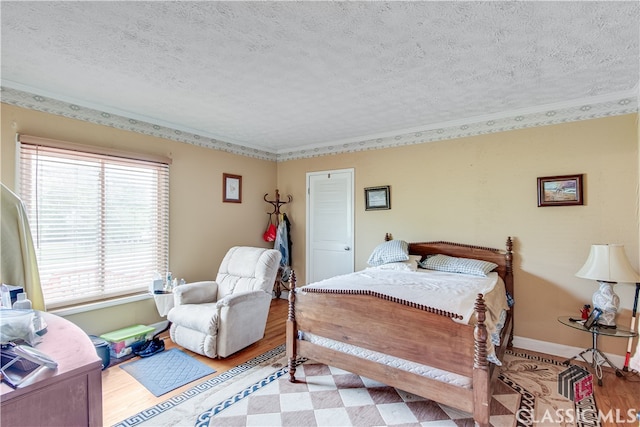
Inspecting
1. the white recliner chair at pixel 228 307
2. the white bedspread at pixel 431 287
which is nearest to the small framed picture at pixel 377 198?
the white bedspread at pixel 431 287

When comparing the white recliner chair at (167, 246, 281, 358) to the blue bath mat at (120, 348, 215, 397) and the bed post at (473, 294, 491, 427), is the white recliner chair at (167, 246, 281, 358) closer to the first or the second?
the blue bath mat at (120, 348, 215, 397)

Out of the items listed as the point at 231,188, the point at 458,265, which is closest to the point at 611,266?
the point at 458,265

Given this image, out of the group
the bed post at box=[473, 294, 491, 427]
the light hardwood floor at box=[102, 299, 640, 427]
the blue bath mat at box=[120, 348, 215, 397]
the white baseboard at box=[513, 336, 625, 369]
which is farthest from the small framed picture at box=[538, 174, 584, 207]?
the blue bath mat at box=[120, 348, 215, 397]

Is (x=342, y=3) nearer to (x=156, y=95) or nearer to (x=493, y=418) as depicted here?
(x=156, y=95)

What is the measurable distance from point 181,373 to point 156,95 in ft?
8.00

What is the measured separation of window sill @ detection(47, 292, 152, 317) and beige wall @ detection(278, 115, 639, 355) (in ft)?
9.94

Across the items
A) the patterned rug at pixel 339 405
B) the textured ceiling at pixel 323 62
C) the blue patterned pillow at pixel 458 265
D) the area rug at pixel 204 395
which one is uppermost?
the textured ceiling at pixel 323 62

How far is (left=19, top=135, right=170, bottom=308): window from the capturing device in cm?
283

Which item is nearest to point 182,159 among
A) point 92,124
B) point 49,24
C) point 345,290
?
point 92,124

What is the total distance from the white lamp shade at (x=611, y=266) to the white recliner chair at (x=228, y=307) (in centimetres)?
289

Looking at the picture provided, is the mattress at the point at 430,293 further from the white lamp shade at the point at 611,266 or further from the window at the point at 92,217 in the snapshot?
the window at the point at 92,217

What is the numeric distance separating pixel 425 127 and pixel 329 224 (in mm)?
1908

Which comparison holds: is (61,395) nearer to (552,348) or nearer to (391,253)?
(391,253)

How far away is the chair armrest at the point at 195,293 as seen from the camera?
3.28m
